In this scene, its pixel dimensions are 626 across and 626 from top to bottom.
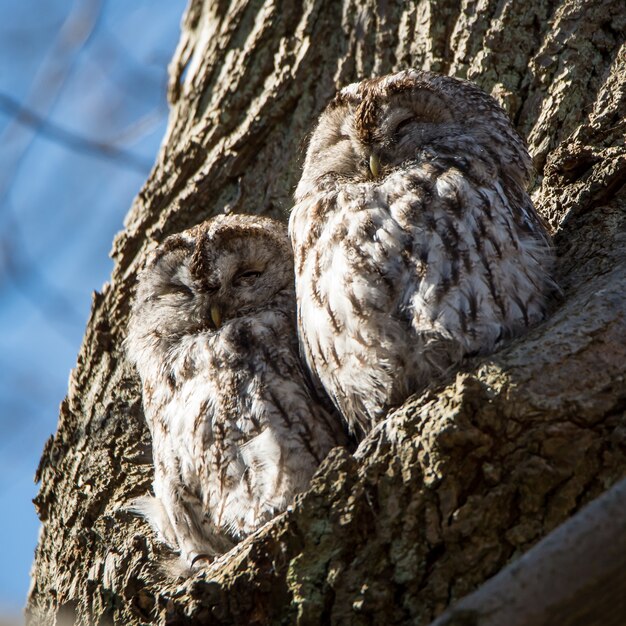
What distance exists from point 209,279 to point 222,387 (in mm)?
523

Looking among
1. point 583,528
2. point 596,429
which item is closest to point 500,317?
point 596,429

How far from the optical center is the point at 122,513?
293 cm

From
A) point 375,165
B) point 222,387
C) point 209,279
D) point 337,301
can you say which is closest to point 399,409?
point 337,301

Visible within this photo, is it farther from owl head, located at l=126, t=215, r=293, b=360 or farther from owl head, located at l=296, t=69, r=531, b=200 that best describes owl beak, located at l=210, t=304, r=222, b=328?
owl head, located at l=296, t=69, r=531, b=200

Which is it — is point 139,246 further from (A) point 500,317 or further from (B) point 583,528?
(B) point 583,528

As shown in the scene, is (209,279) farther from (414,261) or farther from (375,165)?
(414,261)

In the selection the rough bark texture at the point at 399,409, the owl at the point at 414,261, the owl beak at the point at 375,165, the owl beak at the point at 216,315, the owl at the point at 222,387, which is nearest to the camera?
the rough bark texture at the point at 399,409

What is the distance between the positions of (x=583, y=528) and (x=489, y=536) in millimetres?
653

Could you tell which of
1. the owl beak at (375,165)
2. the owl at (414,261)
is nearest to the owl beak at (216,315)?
the owl at (414,261)

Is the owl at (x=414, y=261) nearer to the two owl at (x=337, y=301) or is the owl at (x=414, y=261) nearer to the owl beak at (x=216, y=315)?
the two owl at (x=337, y=301)

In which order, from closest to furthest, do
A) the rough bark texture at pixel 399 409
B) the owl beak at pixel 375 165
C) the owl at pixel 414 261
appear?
the rough bark texture at pixel 399 409 < the owl at pixel 414 261 < the owl beak at pixel 375 165

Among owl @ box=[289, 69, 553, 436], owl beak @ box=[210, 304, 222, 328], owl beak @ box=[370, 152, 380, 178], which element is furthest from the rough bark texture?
owl beak @ box=[370, 152, 380, 178]

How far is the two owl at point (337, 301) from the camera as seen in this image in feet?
8.07

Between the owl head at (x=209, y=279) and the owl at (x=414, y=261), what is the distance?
0.30 m
